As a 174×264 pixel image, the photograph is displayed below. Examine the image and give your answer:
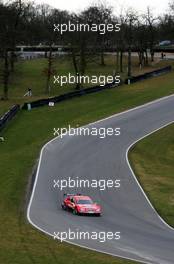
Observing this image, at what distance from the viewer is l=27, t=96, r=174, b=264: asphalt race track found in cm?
2664

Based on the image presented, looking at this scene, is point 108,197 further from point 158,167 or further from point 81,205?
point 158,167

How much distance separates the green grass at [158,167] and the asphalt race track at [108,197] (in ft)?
2.19

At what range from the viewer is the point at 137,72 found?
312 feet

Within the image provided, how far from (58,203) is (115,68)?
67173 mm

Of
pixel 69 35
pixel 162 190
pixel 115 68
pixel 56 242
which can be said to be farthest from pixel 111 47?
pixel 56 242

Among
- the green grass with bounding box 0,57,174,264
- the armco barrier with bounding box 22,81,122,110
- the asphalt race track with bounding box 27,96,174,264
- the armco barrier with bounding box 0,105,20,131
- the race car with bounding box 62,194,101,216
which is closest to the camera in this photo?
the green grass with bounding box 0,57,174,264

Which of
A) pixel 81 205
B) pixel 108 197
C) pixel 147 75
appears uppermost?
pixel 147 75

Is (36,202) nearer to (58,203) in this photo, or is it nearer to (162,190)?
(58,203)

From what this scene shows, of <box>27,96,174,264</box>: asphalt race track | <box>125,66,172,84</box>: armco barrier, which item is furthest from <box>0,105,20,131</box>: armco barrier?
<box>125,66,172,84</box>: armco barrier

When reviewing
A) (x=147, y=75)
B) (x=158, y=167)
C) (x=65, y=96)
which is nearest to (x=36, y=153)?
(x=158, y=167)

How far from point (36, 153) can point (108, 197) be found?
14156 mm

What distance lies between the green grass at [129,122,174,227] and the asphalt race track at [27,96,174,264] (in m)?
0.67

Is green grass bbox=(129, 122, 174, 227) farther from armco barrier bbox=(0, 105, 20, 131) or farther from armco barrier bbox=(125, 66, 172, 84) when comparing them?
armco barrier bbox=(125, 66, 172, 84)

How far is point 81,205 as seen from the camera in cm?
3294
